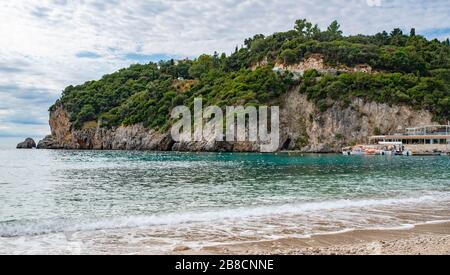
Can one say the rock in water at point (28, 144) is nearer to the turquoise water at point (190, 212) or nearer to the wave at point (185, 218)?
the turquoise water at point (190, 212)

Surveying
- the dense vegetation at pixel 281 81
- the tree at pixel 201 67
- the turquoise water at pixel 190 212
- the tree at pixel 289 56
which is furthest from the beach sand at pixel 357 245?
the tree at pixel 201 67

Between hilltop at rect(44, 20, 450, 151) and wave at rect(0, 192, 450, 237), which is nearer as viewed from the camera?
wave at rect(0, 192, 450, 237)

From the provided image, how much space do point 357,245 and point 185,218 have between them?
7110 millimetres

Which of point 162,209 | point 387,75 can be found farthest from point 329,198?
point 387,75

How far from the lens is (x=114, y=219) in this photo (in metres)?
15.5

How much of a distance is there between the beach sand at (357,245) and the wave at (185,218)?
3.11 metres

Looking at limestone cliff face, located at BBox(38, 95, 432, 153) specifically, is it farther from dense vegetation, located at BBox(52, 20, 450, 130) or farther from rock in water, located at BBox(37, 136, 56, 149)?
rock in water, located at BBox(37, 136, 56, 149)

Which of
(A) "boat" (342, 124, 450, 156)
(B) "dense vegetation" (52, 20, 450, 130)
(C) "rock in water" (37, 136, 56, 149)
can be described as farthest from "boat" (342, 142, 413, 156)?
(C) "rock in water" (37, 136, 56, 149)

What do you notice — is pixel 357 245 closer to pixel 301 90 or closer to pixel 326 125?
pixel 326 125

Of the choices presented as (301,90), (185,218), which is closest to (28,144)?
(301,90)

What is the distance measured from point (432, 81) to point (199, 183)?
84745 millimetres

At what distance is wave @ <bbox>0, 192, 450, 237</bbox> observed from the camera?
1379cm

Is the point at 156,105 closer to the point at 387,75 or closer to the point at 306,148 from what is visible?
the point at 306,148

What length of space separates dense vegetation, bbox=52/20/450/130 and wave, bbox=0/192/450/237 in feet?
253
